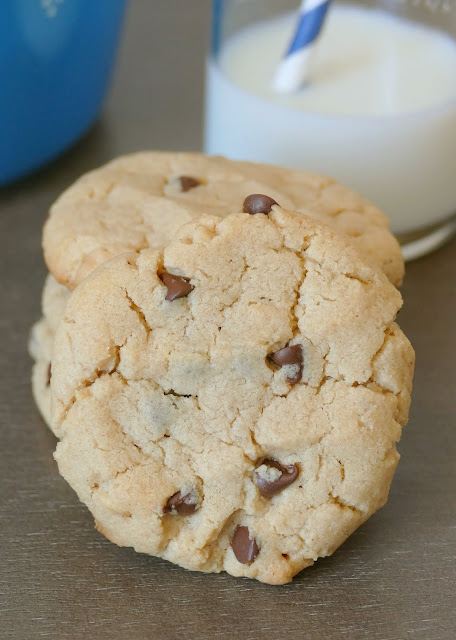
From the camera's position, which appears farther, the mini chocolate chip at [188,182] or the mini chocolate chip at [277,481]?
the mini chocolate chip at [188,182]

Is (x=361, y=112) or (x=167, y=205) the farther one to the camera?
(x=361, y=112)

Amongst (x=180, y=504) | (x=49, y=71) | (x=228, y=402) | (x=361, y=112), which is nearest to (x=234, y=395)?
(x=228, y=402)

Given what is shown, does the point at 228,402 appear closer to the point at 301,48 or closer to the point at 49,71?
the point at 301,48

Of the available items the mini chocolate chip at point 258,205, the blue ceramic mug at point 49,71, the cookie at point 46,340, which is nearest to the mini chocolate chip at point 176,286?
the mini chocolate chip at point 258,205

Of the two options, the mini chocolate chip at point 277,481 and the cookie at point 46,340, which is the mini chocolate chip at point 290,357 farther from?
the cookie at point 46,340

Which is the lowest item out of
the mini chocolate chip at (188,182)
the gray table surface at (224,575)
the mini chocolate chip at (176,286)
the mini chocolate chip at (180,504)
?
the gray table surface at (224,575)

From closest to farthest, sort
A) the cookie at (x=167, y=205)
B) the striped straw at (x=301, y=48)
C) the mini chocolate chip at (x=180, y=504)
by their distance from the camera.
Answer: the mini chocolate chip at (x=180, y=504)
the cookie at (x=167, y=205)
the striped straw at (x=301, y=48)
